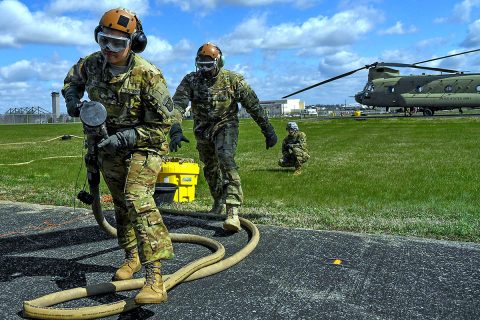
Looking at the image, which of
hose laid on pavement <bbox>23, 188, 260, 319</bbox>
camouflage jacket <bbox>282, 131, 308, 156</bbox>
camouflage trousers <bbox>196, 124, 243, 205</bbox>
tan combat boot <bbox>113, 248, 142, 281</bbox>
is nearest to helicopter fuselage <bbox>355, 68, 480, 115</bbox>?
camouflage jacket <bbox>282, 131, 308, 156</bbox>

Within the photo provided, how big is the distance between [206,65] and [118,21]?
259cm

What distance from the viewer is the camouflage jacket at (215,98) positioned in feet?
22.2

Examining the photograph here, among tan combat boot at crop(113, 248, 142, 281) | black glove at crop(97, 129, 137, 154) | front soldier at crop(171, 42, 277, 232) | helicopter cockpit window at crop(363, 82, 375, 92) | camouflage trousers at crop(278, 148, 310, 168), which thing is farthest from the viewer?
helicopter cockpit window at crop(363, 82, 375, 92)

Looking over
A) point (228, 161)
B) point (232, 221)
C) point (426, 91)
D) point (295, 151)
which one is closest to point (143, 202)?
point (232, 221)

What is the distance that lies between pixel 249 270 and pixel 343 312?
1250 millimetres

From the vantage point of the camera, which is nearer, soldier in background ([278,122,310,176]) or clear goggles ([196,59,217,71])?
clear goggles ([196,59,217,71])

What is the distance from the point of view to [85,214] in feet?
25.3

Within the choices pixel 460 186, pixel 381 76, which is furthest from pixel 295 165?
pixel 381 76

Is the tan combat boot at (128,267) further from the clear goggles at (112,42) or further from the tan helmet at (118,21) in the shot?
the tan helmet at (118,21)

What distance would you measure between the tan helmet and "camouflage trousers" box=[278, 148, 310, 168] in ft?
33.9

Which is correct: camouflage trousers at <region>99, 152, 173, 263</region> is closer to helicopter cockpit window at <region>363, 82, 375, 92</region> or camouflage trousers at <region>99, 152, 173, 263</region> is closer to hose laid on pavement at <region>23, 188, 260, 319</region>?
hose laid on pavement at <region>23, 188, 260, 319</region>

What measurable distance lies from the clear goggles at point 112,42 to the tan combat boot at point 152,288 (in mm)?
1689

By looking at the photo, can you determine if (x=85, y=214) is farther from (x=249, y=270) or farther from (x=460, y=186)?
(x=460, y=186)

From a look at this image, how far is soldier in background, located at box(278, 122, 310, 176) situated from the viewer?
1416 cm
